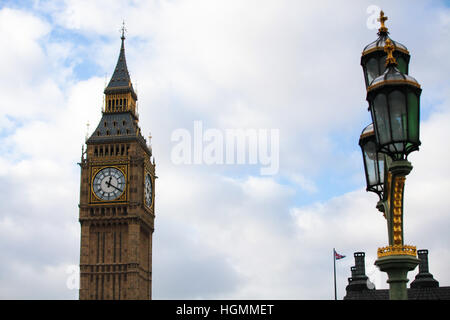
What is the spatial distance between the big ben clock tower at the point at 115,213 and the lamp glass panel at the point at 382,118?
8114 cm

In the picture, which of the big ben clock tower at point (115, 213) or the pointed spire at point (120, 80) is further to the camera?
the pointed spire at point (120, 80)

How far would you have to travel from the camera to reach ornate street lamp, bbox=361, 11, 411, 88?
47.2 feet

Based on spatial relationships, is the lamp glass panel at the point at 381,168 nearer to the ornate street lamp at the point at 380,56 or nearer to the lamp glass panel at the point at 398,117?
the ornate street lamp at the point at 380,56

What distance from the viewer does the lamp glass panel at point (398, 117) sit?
11858 millimetres

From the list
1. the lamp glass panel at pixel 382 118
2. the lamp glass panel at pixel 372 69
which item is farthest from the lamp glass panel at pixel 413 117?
the lamp glass panel at pixel 372 69

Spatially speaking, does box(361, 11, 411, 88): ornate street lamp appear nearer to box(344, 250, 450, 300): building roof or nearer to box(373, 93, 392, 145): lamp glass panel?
box(373, 93, 392, 145): lamp glass panel

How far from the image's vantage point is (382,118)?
12031 millimetres

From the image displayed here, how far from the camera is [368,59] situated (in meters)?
15.0

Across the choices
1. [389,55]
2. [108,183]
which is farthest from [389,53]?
[108,183]

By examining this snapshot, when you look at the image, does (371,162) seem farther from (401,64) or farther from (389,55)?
(389,55)

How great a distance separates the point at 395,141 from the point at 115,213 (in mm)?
83419

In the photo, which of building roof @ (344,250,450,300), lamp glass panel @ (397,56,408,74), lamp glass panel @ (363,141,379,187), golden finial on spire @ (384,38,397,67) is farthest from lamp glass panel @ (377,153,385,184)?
building roof @ (344,250,450,300)

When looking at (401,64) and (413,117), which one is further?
(401,64)
